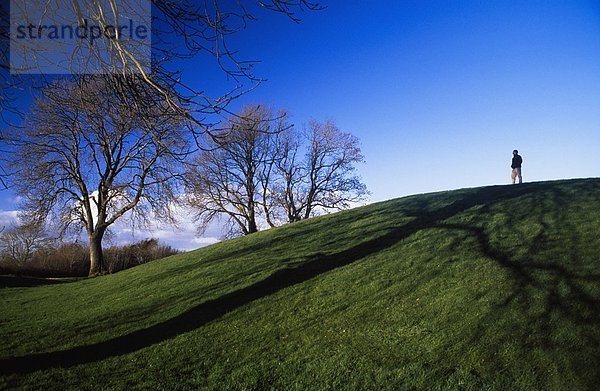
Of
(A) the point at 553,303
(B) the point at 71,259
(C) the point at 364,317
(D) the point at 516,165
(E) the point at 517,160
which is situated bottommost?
(B) the point at 71,259

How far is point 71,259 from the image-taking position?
24844 millimetres

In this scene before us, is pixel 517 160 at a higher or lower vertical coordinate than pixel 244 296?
higher

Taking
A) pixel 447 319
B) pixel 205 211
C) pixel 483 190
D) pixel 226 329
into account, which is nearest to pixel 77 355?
pixel 226 329

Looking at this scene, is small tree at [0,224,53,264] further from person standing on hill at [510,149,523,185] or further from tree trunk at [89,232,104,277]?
person standing on hill at [510,149,523,185]

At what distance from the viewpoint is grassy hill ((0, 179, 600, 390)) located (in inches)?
211

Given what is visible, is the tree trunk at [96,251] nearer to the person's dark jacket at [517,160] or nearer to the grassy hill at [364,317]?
the grassy hill at [364,317]

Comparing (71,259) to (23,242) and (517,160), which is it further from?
(517,160)

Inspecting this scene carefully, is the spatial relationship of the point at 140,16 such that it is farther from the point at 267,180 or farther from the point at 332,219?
the point at 267,180

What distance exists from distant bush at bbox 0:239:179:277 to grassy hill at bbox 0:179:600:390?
11174 millimetres

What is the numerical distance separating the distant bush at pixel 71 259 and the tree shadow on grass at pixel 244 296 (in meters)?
17.4

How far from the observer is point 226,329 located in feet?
24.6

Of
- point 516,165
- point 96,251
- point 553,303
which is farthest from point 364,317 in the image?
point 96,251

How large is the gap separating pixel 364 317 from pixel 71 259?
24.1 meters

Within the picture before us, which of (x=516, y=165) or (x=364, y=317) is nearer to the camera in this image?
(x=364, y=317)
